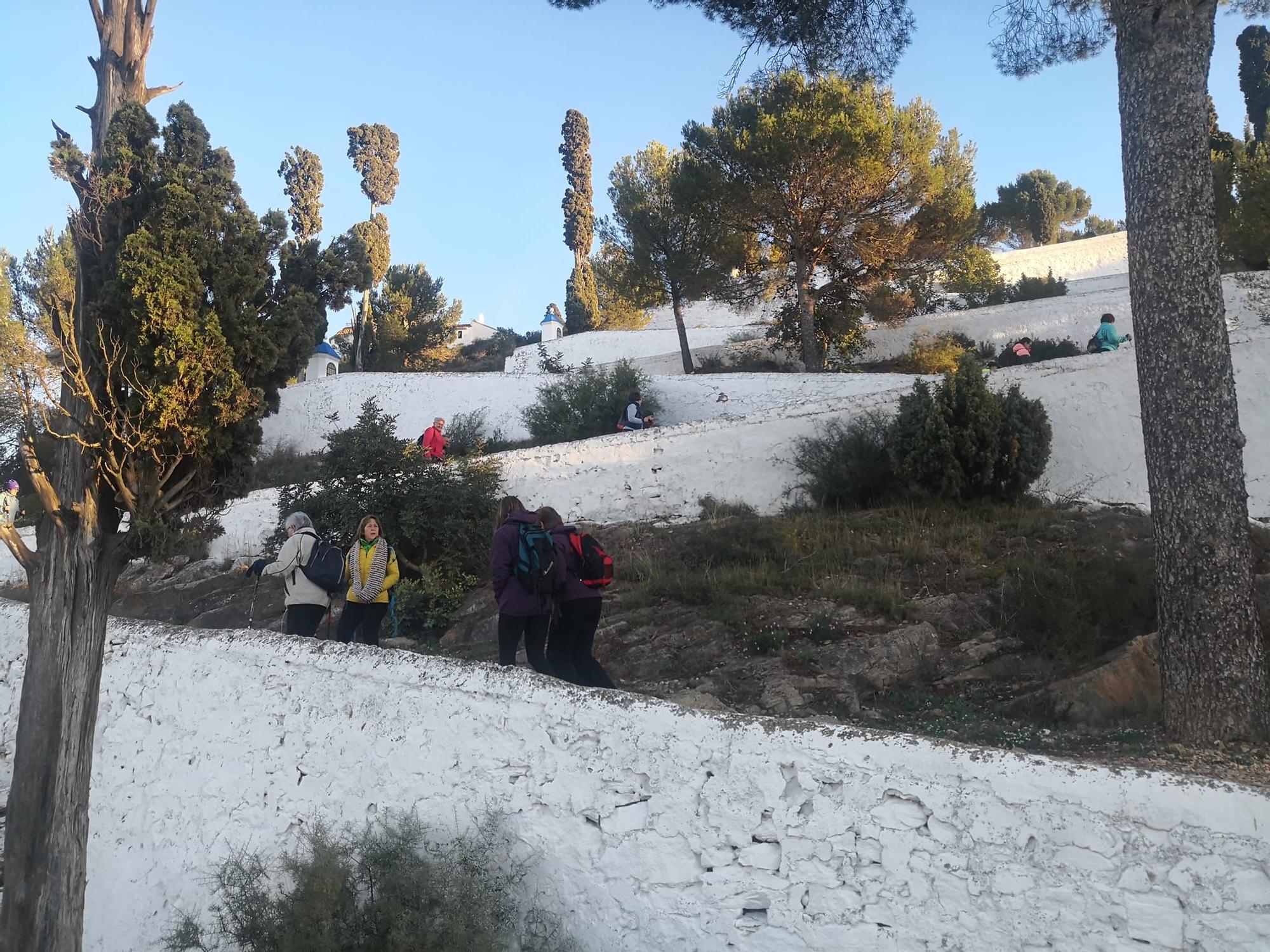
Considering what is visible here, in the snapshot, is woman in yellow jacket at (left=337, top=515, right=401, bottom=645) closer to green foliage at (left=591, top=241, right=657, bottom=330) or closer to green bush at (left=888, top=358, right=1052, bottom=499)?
green bush at (left=888, top=358, right=1052, bottom=499)

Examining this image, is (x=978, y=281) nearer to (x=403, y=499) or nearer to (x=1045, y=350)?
(x=1045, y=350)

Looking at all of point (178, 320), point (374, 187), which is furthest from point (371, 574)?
point (374, 187)

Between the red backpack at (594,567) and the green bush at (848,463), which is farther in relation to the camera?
the green bush at (848,463)

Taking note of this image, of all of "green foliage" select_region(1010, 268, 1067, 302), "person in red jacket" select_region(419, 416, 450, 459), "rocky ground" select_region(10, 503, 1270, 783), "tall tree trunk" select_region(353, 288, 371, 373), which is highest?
"tall tree trunk" select_region(353, 288, 371, 373)

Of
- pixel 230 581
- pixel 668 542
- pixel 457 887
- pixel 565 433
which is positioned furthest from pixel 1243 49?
pixel 457 887

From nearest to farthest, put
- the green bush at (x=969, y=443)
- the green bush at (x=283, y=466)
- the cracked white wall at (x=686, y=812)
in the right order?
the cracked white wall at (x=686, y=812), the green bush at (x=969, y=443), the green bush at (x=283, y=466)

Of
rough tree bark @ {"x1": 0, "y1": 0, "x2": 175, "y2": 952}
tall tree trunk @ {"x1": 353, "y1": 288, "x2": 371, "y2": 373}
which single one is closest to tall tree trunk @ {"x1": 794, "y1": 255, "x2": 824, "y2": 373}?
rough tree bark @ {"x1": 0, "y1": 0, "x2": 175, "y2": 952}

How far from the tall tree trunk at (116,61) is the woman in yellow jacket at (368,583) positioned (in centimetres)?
365

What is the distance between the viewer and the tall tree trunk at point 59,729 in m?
6.13

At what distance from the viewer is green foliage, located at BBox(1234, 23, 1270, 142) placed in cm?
2566

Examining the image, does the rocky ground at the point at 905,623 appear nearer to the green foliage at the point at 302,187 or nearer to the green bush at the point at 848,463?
the green bush at the point at 848,463

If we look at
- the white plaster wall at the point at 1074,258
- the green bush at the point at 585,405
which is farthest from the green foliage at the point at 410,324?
the white plaster wall at the point at 1074,258

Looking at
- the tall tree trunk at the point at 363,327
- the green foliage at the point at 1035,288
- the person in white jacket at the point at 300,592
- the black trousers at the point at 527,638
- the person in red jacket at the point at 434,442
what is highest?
the tall tree trunk at the point at 363,327

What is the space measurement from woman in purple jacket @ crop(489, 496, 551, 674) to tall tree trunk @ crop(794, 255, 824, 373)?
14262mm
